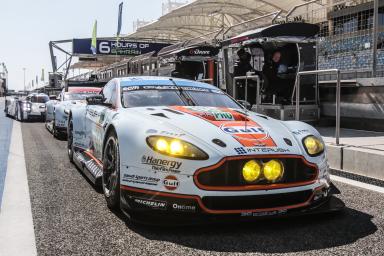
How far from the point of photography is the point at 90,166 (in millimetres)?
5258

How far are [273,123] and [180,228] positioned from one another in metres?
1.38

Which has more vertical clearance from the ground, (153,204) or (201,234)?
(153,204)

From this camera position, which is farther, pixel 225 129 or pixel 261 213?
pixel 225 129

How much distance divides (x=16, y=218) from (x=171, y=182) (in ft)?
4.83

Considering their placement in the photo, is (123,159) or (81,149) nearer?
(123,159)

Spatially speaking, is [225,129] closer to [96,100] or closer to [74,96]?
[96,100]

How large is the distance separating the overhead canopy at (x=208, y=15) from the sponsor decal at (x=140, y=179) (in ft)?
70.0

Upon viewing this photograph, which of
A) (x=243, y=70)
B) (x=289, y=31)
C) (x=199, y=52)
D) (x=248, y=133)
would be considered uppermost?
(x=289, y=31)

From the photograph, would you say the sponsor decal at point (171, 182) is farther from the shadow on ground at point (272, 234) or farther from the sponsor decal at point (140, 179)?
the shadow on ground at point (272, 234)

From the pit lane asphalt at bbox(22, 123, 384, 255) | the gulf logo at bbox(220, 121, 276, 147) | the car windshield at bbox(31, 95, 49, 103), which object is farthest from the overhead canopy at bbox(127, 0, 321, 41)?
the pit lane asphalt at bbox(22, 123, 384, 255)

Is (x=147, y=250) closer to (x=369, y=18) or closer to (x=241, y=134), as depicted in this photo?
(x=241, y=134)

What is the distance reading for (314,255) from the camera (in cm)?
307

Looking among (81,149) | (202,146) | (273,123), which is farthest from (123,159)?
(81,149)

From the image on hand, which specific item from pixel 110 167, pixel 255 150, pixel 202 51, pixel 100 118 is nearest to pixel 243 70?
pixel 202 51
